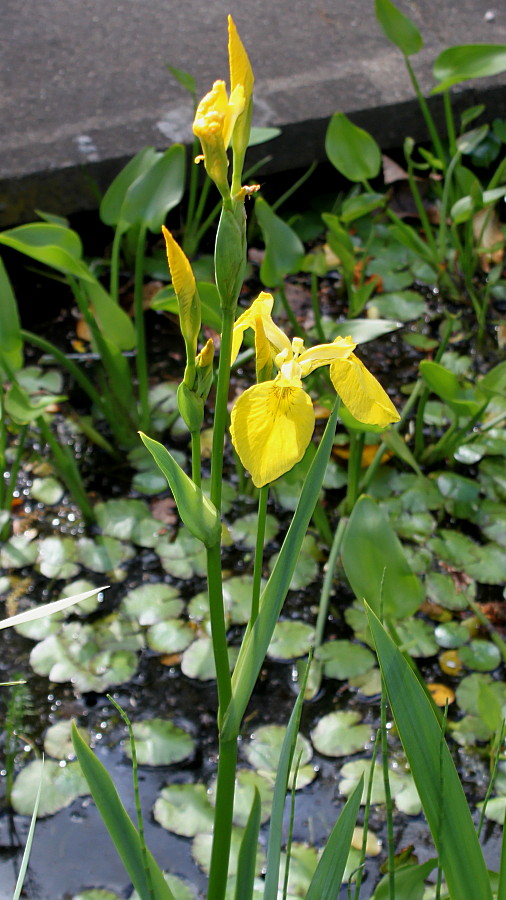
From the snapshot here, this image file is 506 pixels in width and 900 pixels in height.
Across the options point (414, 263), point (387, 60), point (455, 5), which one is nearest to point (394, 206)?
point (414, 263)

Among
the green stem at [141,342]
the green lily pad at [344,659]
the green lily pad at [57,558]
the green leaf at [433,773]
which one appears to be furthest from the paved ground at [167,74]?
the green leaf at [433,773]

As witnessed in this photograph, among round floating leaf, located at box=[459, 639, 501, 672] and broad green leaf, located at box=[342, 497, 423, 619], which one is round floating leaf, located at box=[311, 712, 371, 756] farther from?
broad green leaf, located at box=[342, 497, 423, 619]

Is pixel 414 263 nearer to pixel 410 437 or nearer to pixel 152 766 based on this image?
pixel 410 437

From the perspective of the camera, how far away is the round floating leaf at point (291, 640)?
136 cm

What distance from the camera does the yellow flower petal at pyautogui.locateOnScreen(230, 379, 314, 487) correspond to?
0.60m

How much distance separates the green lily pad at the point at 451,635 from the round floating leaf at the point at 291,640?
205 mm

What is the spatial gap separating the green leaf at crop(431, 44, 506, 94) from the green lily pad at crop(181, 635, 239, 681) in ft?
3.92

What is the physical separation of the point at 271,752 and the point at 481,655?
0.37 m

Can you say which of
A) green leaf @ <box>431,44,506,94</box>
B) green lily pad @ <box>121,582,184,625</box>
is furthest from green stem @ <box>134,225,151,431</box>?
green leaf @ <box>431,44,506,94</box>

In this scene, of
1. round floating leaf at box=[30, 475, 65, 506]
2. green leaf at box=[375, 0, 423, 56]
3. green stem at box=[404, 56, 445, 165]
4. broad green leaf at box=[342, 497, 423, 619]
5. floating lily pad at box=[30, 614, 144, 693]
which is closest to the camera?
broad green leaf at box=[342, 497, 423, 619]

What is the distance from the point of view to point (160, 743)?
124 centimetres

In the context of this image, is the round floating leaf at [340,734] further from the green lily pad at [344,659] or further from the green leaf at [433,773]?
the green leaf at [433,773]

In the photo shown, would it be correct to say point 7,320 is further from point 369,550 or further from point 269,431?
point 269,431

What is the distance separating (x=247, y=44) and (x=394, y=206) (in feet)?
1.89
